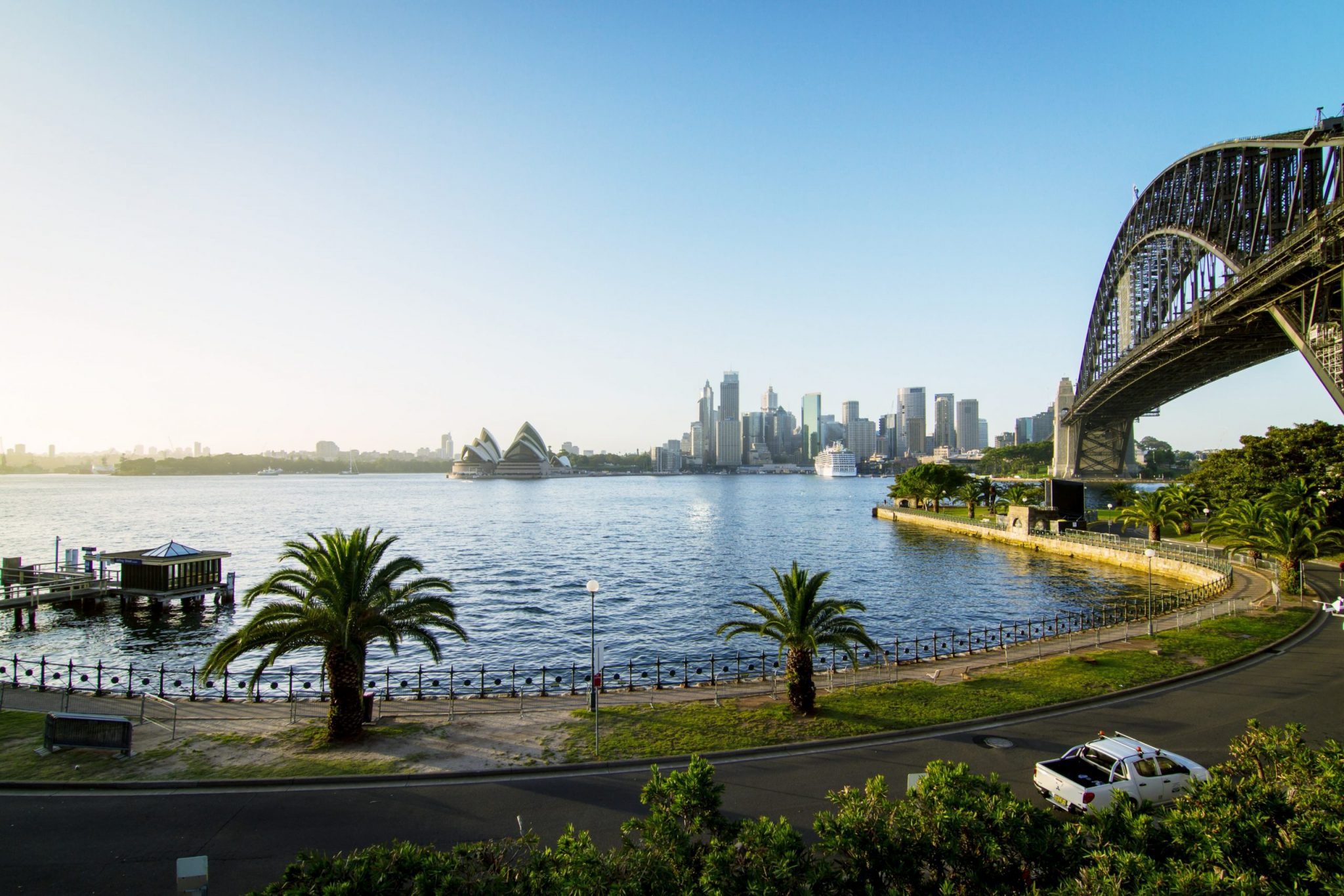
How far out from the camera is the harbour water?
117 feet

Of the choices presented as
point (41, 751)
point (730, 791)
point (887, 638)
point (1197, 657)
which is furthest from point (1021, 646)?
point (41, 751)

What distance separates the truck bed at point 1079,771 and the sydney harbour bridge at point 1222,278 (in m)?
39.3

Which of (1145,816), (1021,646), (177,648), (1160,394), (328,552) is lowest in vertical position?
(177,648)

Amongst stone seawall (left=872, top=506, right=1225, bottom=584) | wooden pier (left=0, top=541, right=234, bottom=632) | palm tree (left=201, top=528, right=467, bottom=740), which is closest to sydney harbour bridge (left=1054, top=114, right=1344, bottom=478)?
stone seawall (left=872, top=506, right=1225, bottom=584)

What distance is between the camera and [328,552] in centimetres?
1741

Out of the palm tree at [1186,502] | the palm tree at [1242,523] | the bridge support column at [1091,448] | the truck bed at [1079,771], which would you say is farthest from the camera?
the bridge support column at [1091,448]

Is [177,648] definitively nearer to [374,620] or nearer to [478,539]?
[374,620]

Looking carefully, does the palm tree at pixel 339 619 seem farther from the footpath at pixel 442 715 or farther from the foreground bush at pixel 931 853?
the foreground bush at pixel 931 853

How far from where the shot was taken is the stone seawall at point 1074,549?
148 feet

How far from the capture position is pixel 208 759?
49.3ft

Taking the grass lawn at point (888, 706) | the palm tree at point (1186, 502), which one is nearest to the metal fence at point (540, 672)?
the grass lawn at point (888, 706)

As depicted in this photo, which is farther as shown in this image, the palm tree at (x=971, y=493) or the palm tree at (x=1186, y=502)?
the palm tree at (x=971, y=493)

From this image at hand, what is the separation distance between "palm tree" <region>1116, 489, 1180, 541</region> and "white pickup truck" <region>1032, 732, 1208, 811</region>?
5519 centimetres

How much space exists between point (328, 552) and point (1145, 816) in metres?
17.3
